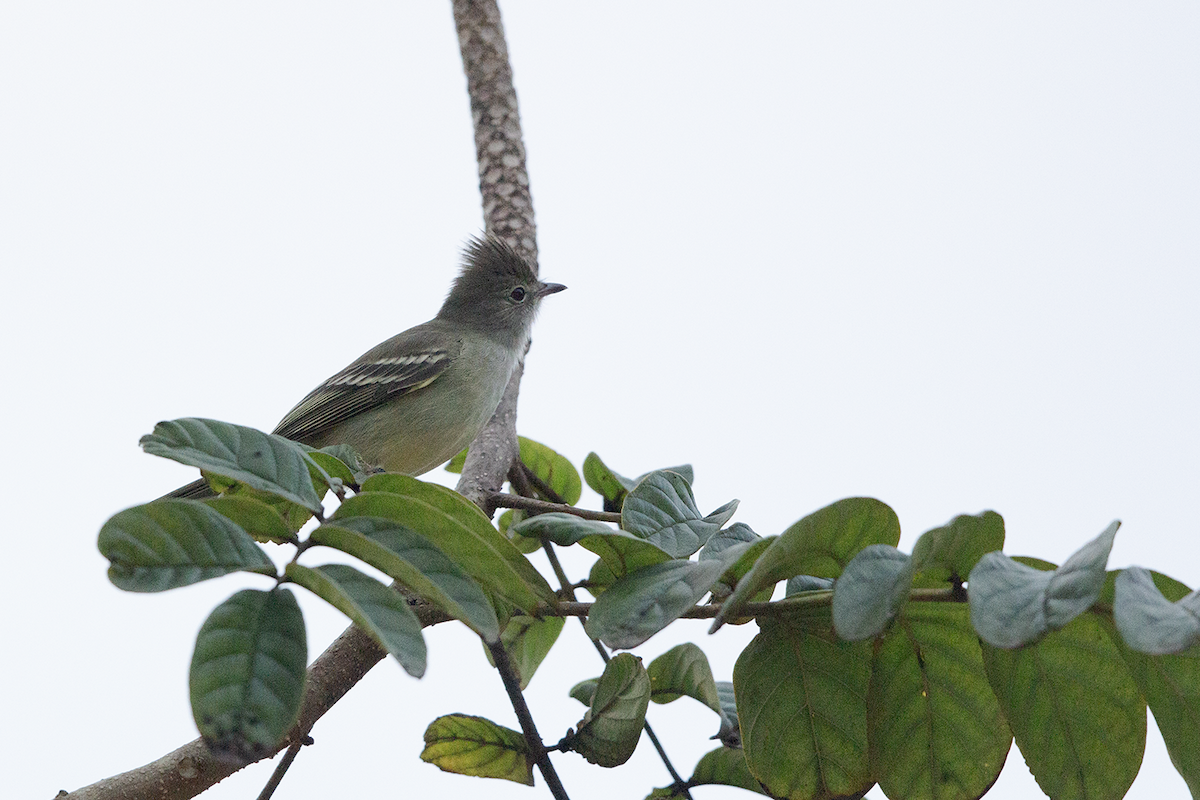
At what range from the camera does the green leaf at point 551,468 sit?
404cm

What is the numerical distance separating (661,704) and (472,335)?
4.03 meters

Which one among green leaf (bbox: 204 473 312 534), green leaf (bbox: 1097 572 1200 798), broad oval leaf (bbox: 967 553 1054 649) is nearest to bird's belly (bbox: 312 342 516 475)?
green leaf (bbox: 204 473 312 534)

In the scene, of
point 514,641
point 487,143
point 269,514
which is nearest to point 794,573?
point 269,514

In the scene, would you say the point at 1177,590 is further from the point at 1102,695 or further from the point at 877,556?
the point at 877,556

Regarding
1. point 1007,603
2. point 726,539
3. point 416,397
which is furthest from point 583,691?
point 416,397

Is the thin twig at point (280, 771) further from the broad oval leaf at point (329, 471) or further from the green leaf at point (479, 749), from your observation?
the broad oval leaf at point (329, 471)

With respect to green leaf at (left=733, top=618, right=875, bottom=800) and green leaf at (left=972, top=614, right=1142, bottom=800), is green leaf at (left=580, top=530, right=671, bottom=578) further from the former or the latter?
green leaf at (left=972, top=614, right=1142, bottom=800)

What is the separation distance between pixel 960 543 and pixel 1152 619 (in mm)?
298

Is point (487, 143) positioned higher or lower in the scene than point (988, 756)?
higher

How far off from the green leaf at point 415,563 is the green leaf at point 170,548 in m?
0.10

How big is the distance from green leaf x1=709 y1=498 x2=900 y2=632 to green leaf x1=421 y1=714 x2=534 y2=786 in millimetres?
783

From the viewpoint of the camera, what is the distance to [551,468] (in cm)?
407

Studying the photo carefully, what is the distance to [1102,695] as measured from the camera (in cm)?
154

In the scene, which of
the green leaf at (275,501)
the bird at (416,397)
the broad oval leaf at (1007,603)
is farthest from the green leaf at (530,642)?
the bird at (416,397)
